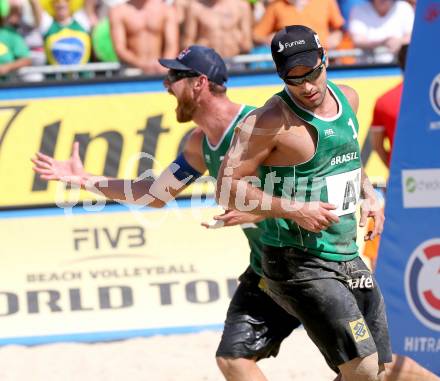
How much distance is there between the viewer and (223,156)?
4.91 m

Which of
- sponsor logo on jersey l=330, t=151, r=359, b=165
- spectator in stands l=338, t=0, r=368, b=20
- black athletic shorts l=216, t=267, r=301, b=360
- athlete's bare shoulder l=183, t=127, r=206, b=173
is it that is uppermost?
spectator in stands l=338, t=0, r=368, b=20

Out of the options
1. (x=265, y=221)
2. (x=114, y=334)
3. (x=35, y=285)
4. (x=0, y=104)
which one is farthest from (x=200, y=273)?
(x=265, y=221)

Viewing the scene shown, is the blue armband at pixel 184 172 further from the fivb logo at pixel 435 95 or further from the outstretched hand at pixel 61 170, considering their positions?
the fivb logo at pixel 435 95

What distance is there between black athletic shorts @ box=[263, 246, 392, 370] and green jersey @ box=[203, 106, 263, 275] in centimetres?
33

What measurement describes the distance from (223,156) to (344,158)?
0.78 meters

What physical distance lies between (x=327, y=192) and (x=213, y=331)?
326 cm

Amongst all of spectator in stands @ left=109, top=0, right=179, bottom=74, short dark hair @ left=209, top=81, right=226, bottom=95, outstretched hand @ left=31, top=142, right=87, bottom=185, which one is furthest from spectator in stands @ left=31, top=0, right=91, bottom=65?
short dark hair @ left=209, top=81, right=226, bottom=95

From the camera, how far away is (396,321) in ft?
18.3

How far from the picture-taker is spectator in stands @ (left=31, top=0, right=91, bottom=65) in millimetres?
8320

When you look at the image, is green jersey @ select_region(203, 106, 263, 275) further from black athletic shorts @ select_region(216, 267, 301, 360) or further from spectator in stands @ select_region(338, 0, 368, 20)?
spectator in stands @ select_region(338, 0, 368, 20)

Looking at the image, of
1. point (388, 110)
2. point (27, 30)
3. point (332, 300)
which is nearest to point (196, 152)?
point (332, 300)

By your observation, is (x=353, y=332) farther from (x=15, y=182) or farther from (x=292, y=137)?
(x=15, y=182)

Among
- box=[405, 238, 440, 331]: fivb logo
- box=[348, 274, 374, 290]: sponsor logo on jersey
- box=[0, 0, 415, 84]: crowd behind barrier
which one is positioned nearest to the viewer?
box=[348, 274, 374, 290]: sponsor logo on jersey

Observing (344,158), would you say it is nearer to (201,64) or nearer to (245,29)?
(201,64)
